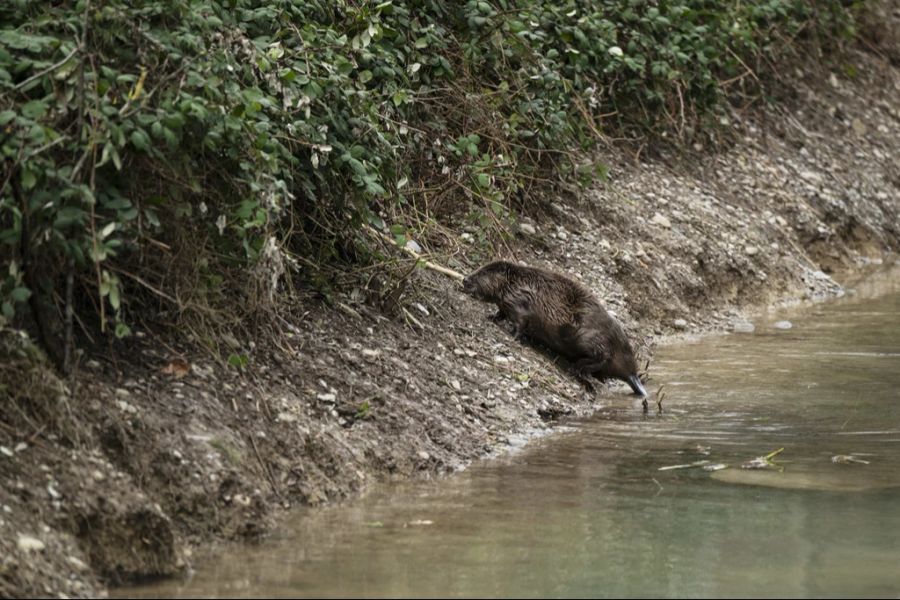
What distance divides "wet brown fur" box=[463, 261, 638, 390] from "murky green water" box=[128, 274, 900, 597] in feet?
1.01

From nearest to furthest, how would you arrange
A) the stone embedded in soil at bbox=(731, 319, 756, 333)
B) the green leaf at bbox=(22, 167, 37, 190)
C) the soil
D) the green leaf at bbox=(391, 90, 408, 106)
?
the soil, the green leaf at bbox=(22, 167, 37, 190), the green leaf at bbox=(391, 90, 408, 106), the stone embedded in soil at bbox=(731, 319, 756, 333)

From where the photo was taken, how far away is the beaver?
8773 millimetres

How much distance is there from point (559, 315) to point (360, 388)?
2081 mm

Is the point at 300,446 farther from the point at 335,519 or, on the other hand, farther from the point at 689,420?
the point at 689,420

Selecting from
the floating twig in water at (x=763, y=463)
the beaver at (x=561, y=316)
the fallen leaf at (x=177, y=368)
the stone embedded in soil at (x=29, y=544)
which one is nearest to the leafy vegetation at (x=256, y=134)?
the fallen leaf at (x=177, y=368)

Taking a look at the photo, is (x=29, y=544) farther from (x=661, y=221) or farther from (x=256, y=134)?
(x=661, y=221)

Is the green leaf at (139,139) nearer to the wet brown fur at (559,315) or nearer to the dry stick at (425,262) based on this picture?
the dry stick at (425,262)

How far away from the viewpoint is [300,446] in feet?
21.2

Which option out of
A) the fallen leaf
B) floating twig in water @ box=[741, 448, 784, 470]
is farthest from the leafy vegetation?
floating twig in water @ box=[741, 448, 784, 470]

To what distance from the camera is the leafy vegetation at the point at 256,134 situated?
5.87m

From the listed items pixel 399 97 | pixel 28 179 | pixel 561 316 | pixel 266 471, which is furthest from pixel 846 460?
pixel 28 179

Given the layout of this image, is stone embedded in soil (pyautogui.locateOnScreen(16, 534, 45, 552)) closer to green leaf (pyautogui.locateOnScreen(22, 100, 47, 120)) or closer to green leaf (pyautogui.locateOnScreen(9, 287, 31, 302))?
green leaf (pyautogui.locateOnScreen(9, 287, 31, 302))

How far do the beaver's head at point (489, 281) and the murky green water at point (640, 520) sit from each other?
41.5 inches

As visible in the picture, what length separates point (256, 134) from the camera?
266 inches
